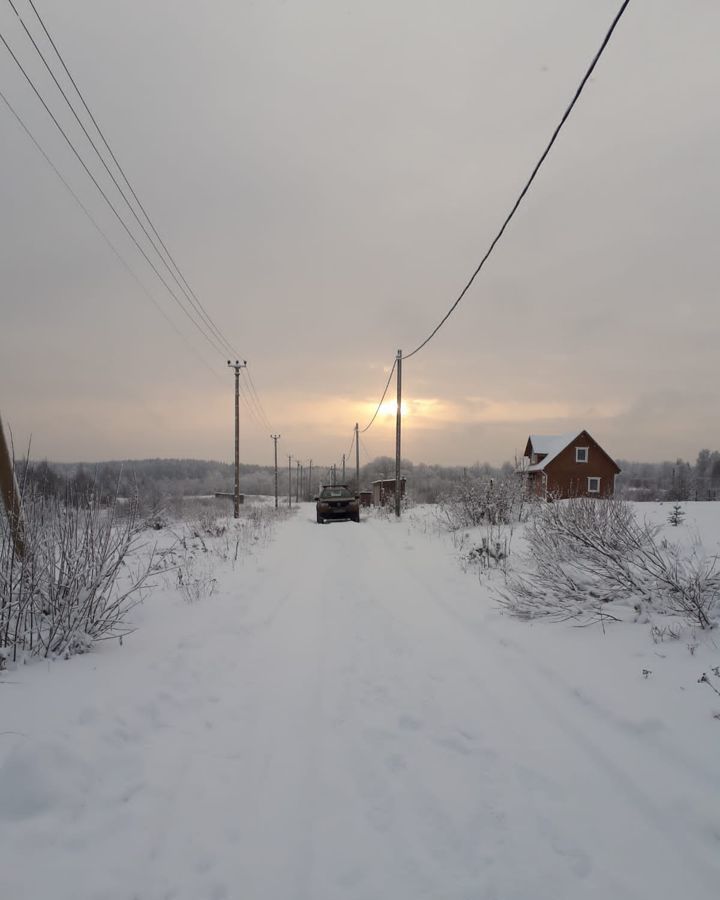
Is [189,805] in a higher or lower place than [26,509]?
lower

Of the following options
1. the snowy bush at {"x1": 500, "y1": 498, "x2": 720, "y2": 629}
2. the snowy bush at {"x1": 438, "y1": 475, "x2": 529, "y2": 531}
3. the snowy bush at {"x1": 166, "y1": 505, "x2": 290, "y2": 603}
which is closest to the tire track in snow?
the snowy bush at {"x1": 500, "y1": 498, "x2": 720, "y2": 629}

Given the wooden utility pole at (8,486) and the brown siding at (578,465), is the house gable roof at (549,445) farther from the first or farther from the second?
the wooden utility pole at (8,486)

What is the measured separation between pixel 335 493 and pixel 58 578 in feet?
61.5

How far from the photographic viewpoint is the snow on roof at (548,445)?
35.0 m

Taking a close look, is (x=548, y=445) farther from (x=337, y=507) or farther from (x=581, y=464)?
(x=337, y=507)

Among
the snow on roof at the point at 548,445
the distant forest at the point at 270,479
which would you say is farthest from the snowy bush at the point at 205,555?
the snow on roof at the point at 548,445

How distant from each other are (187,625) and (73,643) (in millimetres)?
1323

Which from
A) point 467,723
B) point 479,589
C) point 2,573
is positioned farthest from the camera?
point 479,589

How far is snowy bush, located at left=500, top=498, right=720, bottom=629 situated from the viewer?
444cm

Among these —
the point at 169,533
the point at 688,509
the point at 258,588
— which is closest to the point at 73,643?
the point at 258,588

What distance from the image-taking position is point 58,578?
4.42 m

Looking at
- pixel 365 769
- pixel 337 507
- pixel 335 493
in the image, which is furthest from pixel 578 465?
pixel 365 769

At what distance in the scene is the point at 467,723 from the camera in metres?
3.33

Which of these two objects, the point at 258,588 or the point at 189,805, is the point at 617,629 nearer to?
the point at 189,805
